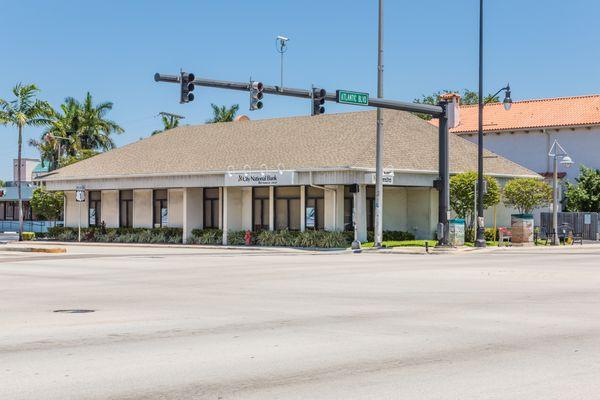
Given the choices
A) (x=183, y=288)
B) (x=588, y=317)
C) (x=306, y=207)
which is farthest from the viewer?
(x=306, y=207)

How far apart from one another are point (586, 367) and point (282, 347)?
11.5 ft

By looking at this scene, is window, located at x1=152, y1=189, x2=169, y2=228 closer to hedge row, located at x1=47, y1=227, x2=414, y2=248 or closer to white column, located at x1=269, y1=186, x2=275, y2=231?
hedge row, located at x1=47, y1=227, x2=414, y2=248

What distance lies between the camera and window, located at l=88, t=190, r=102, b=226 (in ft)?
185

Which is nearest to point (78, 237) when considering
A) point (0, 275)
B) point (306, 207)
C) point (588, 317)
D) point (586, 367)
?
point (306, 207)

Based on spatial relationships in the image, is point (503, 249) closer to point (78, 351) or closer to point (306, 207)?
point (306, 207)

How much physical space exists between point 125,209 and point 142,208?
186 cm

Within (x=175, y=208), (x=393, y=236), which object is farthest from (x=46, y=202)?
(x=393, y=236)

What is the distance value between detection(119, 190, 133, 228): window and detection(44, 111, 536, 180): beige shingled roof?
5.72 feet

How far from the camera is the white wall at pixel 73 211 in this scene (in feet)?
187

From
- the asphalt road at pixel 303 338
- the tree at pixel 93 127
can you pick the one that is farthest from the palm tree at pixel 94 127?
the asphalt road at pixel 303 338

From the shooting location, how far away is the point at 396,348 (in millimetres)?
10188

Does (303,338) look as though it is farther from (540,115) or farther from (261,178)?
(540,115)

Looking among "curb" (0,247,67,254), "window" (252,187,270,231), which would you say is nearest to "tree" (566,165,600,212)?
"window" (252,187,270,231)

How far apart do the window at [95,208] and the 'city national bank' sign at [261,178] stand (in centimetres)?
1356
